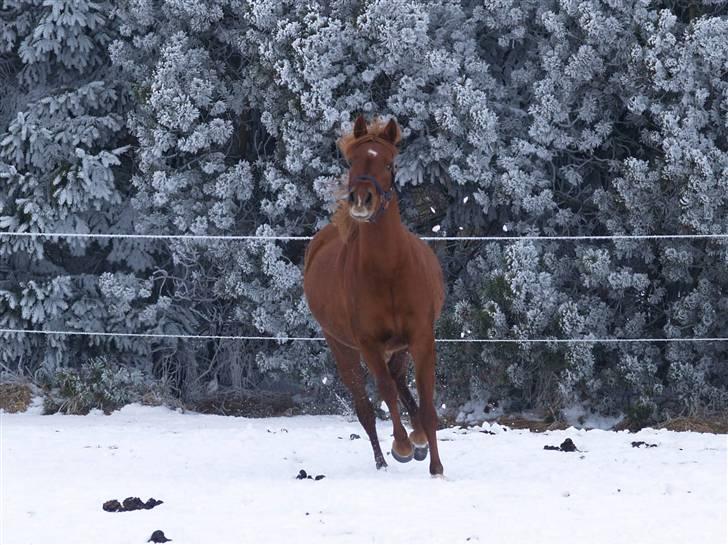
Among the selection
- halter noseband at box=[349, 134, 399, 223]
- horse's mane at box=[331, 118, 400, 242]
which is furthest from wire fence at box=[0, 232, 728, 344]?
halter noseband at box=[349, 134, 399, 223]

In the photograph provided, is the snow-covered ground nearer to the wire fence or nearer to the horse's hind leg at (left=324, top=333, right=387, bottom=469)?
the horse's hind leg at (left=324, top=333, right=387, bottom=469)

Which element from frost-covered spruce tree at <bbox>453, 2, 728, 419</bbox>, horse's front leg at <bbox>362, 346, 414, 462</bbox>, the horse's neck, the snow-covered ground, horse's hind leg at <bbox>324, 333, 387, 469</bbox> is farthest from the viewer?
frost-covered spruce tree at <bbox>453, 2, 728, 419</bbox>

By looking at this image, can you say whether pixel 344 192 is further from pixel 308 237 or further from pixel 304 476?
pixel 308 237

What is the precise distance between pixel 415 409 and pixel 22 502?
7.76 feet

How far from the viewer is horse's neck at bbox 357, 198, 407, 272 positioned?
6.15 metres

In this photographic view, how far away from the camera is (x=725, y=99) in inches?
428

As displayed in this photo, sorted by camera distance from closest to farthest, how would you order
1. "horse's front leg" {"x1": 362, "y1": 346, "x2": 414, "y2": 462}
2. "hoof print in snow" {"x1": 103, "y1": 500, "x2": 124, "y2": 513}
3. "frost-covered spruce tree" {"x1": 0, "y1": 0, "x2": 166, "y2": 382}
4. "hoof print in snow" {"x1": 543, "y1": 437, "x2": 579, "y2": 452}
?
"hoof print in snow" {"x1": 103, "y1": 500, "x2": 124, "y2": 513}
"horse's front leg" {"x1": 362, "y1": 346, "x2": 414, "y2": 462}
"hoof print in snow" {"x1": 543, "y1": 437, "x2": 579, "y2": 452}
"frost-covered spruce tree" {"x1": 0, "y1": 0, "x2": 166, "y2": 382}

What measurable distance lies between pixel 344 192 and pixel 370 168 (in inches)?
20.9

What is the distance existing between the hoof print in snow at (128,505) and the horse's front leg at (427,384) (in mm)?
1560

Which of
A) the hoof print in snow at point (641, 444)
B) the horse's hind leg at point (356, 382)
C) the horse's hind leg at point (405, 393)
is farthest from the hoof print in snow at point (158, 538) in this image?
the hoof print in snow at point (641, 444)

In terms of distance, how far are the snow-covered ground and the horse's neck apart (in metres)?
1.13

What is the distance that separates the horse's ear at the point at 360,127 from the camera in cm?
627

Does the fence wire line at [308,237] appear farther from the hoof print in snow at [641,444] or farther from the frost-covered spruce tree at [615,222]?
the hoof print in snow at [641,444]

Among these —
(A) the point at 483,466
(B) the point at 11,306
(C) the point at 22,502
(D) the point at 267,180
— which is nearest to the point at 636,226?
(D) the point at 267,180
